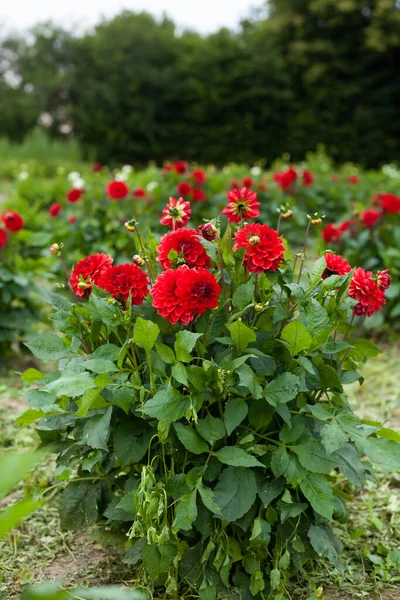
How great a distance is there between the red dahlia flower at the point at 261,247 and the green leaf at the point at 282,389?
0.98ft

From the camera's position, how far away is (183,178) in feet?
18.9

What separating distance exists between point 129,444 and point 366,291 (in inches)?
31.3

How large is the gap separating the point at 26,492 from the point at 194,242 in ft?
4.57

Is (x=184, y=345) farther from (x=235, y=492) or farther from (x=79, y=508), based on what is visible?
(x=79, y=508)

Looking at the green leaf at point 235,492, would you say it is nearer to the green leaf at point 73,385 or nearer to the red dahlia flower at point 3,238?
the green leaf at point 73,385

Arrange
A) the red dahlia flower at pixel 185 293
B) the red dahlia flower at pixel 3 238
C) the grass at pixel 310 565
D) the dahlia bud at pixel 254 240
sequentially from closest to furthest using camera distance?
1. the red dahlia flower at pixel 185 293
2. the dahlia bud at pixel 254 240
3. the grass at pixel 310 565
4. the red dahlia flower at pixel 3 238

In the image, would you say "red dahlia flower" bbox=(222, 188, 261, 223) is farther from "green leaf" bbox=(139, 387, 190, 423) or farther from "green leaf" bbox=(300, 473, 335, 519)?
"green leaf" bbox=(300, 473, 335, 519)

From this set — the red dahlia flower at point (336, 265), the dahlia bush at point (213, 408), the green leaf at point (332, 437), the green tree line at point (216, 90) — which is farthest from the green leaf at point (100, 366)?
the green tree line at point (216, 90)

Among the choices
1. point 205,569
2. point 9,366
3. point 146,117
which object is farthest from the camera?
point 146,117

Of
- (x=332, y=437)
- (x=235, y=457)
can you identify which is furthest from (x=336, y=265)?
(x=235, y=457)

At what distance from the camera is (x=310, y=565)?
1.97 m

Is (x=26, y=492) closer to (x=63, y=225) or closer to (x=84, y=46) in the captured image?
(x=63, y=225)

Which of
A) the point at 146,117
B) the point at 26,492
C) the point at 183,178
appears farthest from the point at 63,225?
the point at 146,117

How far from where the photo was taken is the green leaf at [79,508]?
1.86 meters
